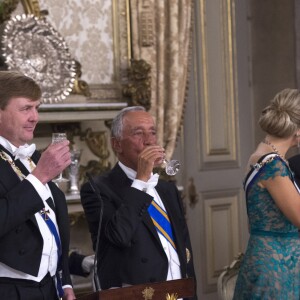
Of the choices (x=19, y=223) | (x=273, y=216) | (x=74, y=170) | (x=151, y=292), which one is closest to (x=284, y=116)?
(x=273, y=216)

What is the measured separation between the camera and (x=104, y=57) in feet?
16.1

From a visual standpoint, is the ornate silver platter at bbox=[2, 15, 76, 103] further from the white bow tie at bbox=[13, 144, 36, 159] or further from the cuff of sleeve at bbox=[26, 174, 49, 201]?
the cuff of sleeve at bbox=[26, 174, 49, 201]

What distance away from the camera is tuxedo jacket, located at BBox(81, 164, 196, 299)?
A: 2633mm

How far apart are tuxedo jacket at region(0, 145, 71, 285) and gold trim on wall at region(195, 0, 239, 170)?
3256 millimetres

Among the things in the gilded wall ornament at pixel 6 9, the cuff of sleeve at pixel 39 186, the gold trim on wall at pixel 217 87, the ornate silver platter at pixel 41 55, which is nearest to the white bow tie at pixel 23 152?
the cuff of sleeve at pixel 39 186

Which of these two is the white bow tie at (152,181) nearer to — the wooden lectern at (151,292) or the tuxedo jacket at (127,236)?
the tuxedo jacket at (127,236)

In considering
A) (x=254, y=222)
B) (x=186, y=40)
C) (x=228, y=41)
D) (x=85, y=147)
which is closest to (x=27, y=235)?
(x=254, y=222)

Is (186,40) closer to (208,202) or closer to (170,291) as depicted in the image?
(208,202)

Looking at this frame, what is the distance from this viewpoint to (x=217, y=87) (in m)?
5.59

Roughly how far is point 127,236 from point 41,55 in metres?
1.98

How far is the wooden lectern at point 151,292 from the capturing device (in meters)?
2.16

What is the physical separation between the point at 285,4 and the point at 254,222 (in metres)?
2.86

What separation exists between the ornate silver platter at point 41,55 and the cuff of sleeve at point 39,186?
6.64 ft

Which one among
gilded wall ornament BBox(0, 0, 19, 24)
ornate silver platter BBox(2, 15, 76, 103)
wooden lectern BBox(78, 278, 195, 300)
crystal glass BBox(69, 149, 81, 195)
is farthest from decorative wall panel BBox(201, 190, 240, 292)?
wooden lectern BBox(78, 278, 195, 300)
